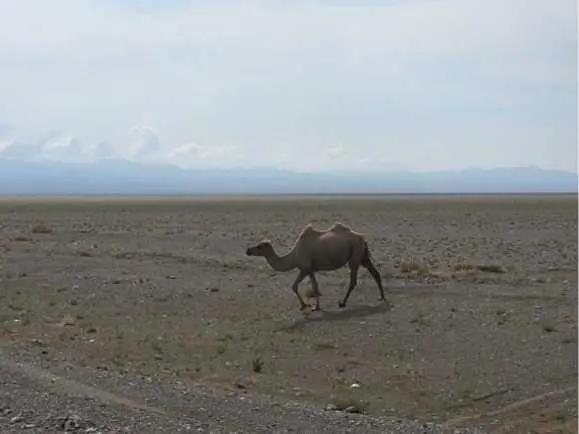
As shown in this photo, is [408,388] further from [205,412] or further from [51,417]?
[51,417]

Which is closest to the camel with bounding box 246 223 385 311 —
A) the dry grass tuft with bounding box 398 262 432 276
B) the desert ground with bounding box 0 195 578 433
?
the desert ground with bounding box 0 195 578 433

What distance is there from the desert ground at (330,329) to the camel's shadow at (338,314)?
0.13 feet

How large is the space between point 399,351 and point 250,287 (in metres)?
8.16

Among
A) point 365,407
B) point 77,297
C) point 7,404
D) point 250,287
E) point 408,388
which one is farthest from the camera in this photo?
point 250,287

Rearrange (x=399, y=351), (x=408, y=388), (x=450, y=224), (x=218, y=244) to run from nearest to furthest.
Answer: (x=408, y=388) → (x=399, y=351) → (x=218, y=244) → (x=450, y=224)

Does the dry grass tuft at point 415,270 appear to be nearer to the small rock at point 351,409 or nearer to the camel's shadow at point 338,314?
the camel's shadow at point 338,314

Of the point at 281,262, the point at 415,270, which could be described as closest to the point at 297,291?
the point at 281,262

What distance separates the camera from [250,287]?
2369 cm

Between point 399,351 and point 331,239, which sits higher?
point 331,239

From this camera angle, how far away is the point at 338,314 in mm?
19250

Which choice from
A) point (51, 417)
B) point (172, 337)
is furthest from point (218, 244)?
point (51, 417)

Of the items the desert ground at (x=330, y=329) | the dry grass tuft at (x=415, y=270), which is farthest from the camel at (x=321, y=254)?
the dry grass tuft at (x=415, y=270)

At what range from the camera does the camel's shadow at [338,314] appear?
726 inches

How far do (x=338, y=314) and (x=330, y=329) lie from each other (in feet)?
4.89
